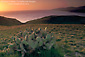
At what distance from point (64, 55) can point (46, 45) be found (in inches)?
45.6

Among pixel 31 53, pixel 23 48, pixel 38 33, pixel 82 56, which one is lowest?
pixel 82 56

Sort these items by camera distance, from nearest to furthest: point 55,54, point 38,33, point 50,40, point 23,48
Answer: point 23,48 < point 55,54 < point 50,40 < point 38,33

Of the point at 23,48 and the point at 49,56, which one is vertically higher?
the point at 23,48

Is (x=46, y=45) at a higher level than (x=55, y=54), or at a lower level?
higher

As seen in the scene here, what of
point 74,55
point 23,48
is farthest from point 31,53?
point 74,55

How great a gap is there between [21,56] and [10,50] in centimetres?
92

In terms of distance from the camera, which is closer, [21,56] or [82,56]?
[21,56]

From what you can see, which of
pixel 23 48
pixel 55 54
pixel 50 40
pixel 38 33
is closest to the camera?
pixel 23 48

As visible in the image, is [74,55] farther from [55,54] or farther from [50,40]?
[50,40]

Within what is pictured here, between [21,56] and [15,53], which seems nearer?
[21,56]

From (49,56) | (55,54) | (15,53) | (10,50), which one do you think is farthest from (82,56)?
(10,50)

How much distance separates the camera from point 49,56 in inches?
197

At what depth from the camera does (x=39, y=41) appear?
5.09m

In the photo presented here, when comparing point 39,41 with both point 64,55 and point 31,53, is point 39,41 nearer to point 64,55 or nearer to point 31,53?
point 31,53
